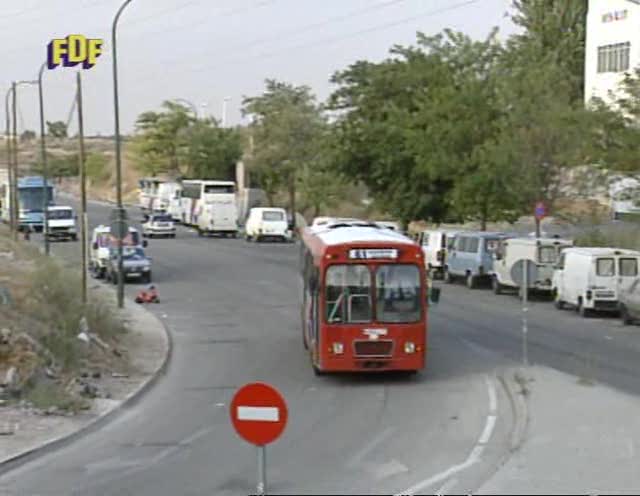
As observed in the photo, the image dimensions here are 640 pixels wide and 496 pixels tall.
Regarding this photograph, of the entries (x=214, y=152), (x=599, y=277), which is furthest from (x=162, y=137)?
(x=599, y=277)

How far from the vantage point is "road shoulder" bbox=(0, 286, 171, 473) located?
16.5 m

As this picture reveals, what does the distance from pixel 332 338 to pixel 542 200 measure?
101 ft

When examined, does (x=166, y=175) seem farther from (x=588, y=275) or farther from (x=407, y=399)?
(x=407, y=399)

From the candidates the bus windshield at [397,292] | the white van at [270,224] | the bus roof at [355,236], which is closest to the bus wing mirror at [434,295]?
the bus windshield at [397,292]

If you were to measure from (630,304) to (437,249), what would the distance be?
1754 cm

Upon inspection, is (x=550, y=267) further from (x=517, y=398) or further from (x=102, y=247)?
(x=517, y=398)

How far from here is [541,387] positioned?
2117cm

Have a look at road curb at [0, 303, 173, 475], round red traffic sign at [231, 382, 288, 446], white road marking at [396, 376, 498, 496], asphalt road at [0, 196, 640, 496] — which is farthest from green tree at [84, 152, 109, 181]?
round red traffic sign at [231, 382, 288, 446]

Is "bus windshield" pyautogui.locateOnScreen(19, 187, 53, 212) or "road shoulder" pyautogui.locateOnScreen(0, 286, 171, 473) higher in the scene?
"bus windshield" pyautogui.locateOnScreen(19, 187, 53, 212)

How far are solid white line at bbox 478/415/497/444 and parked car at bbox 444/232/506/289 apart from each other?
26.7 metres

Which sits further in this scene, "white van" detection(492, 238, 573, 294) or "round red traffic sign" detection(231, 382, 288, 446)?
"white van" detection(492, 238, 573, 294)

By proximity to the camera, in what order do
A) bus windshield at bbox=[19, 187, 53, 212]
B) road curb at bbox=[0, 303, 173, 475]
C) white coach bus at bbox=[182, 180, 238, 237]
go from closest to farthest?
road curb at bbox=[0, 303, 173, 475] → bus windshield at bbox=[19, 187, 53, 212] → white coach bus at bbox=[182, 180, 238, 237]

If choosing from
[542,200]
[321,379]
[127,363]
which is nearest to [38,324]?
[127,363]

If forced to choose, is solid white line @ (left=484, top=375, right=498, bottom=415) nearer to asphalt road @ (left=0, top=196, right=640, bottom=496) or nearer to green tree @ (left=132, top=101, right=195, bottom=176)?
asphalt road @ (left=0, top=196, right=640, bottom=496)
